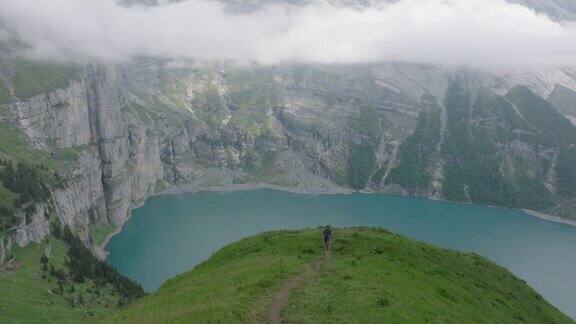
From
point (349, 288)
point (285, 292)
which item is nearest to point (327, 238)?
point (349, 288)

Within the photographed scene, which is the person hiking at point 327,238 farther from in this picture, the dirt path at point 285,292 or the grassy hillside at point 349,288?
the dirt path at point 285,292

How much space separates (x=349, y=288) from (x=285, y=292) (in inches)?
168

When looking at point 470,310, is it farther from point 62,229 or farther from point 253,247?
point 62,229

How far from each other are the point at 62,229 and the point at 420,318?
158 m

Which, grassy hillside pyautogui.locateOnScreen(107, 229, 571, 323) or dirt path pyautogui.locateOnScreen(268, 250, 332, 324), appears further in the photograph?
grassy hillside pyautogui.locateOnScreen(107, 229, 571, 323)

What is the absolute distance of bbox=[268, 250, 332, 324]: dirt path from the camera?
31703 millimetres

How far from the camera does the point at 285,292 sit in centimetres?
3616

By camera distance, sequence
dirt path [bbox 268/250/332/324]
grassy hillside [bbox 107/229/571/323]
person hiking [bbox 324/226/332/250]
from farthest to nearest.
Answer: person hiking [bbox 324/226/332/250], grassy hillside [bbox 107/229/571/323], dirt path [bbox 268/250/332/324]

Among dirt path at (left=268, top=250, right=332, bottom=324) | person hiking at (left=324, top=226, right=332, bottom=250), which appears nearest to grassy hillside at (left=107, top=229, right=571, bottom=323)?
dirt path at (left=268, top=250, right=332, bottom=324)

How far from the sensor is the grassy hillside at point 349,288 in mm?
32375

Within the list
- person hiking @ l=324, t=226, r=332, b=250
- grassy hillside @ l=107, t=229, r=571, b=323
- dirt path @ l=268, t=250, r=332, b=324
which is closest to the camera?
dirt path @ l=268, t=250, r=332, b=324

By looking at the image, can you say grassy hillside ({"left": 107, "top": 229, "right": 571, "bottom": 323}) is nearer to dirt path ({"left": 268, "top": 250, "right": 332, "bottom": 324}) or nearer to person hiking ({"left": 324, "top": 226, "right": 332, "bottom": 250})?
dirt path ({"left": 268, "top": 250, "right": 332, "bottom": 324})

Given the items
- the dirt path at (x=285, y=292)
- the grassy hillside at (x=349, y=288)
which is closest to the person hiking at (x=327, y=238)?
the grassy hillside at (x=349, y=288)

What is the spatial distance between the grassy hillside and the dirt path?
312 mm
